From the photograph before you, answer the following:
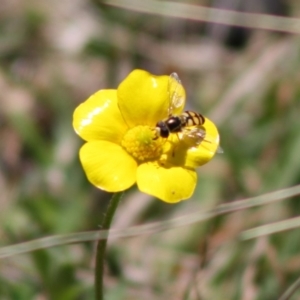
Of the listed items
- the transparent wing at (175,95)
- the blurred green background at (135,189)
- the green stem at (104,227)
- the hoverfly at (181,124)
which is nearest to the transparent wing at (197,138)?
the hoverfly at (181,124)

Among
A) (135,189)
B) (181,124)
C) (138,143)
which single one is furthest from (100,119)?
(135,189)

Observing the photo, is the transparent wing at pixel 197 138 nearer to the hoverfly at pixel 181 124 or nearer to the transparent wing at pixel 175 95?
the hoverfly at pixel 181 124

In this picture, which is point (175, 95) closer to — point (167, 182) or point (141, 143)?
point (141, 143)

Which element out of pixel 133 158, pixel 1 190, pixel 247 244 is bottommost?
pixel 1 190

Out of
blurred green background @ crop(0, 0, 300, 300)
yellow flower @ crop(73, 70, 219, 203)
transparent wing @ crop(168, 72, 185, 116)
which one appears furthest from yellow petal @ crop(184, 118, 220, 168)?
blurred green background @ crop(0, 0, 300, 300)

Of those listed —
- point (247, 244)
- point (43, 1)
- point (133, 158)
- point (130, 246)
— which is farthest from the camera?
point (43, 1)

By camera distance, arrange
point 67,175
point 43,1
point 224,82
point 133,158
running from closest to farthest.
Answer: point 133,158 < point 67,175 < point 224,82 < point 43,1

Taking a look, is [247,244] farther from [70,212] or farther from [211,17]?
[211,17]

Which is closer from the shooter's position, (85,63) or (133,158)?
(133,158)

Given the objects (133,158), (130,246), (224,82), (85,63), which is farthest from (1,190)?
(133,158)
